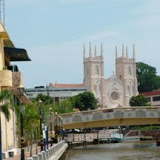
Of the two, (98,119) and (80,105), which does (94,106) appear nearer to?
(80,105)

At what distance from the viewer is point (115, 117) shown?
92875mm

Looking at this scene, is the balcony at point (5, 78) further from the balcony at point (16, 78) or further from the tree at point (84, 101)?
the tree at point (84, 101)

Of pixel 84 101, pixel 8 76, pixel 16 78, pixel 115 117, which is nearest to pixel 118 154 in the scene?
pixel 115 117

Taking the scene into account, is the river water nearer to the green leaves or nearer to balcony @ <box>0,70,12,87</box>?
balcony @ <box>0,70,12,87</box>

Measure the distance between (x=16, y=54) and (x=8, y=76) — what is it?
9743 mm

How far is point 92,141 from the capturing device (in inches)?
4845

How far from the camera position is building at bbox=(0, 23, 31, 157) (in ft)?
160

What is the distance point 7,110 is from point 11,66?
Result: 2800cm

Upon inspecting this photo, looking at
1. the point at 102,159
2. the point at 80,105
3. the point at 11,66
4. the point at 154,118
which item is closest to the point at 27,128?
the point at 11,66

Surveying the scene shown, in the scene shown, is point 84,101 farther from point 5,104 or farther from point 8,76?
point 5,104

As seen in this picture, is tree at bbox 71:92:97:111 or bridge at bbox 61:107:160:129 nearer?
bridge at bbox 61:107:160:129

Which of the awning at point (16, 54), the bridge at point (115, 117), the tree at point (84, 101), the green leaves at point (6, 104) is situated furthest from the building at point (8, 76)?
the tree at point (84, 101)

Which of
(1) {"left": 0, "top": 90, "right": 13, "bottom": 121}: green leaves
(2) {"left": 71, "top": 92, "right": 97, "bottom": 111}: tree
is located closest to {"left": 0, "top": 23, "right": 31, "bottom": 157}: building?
(1) {"left": 0, "top": 90, "right": 13, "bottom": 121}: green leaves

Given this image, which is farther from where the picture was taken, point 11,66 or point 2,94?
point 11,66
